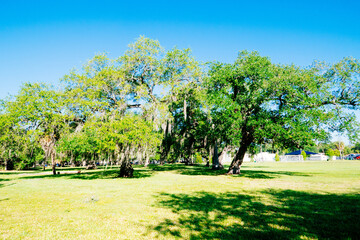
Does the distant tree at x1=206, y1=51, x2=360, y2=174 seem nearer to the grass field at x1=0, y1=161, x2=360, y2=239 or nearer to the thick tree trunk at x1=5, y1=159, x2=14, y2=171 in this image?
the grass field at x1=0, y1=161, x2=360, y2=239

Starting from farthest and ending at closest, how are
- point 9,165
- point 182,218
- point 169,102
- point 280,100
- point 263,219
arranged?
point 9,165 < point 169,102 < point 280,100 < point 182,218 < point 263,219

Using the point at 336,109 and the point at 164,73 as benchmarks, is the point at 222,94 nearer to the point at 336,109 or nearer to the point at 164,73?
the point at 164,73

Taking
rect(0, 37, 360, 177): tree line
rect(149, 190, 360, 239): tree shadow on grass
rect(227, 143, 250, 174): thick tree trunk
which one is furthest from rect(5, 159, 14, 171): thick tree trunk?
rect(149, 190, 360, 239): tree shadow on grass

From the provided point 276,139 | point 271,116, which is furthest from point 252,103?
point 276,139

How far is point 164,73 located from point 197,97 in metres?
4.66

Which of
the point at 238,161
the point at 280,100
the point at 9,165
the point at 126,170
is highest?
the point at 280,100

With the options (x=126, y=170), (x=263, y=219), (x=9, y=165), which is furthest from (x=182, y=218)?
(x=9, y=165)

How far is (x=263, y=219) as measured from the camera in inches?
230

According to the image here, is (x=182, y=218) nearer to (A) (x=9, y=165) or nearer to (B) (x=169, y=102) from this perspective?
(B) (x=169, y=102)

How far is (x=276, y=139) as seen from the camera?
56.2 ft

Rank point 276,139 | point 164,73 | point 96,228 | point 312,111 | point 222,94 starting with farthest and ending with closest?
point 164,73
point 222,94
point 276,139
point 312,111
point 96,228

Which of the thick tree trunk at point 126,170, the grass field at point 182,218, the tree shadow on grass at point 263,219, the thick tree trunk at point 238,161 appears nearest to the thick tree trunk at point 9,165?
the thick tree trunk at point 126,170

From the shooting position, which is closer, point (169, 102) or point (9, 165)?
point (169, 102)

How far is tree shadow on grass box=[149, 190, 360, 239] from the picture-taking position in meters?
4.74
